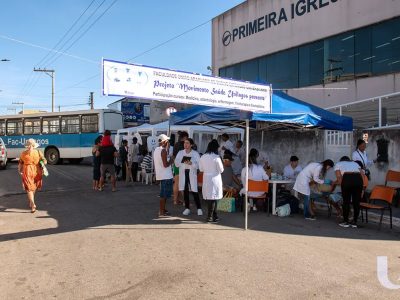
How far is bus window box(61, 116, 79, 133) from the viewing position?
2375 centimetres

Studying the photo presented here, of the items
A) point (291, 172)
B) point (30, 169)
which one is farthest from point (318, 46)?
point (30, 169)

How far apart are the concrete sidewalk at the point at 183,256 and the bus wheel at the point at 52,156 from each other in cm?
1516

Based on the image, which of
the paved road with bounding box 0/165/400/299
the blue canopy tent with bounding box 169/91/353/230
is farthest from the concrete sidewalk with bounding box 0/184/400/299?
the blue canopy tent with bounding box 169/91/353/230

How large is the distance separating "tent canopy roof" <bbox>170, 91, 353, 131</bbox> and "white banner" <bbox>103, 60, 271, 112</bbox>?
1.53 ft

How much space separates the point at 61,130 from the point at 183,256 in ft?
65.1

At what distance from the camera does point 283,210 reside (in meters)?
9.27

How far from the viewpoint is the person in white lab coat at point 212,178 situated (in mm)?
A: 8155

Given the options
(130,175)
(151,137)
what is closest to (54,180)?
(130,175)

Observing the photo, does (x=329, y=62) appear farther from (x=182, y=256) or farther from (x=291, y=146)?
(x=182, y=256)

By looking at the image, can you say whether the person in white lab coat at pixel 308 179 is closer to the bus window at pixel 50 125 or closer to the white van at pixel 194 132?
the white van at pixel 194 132
